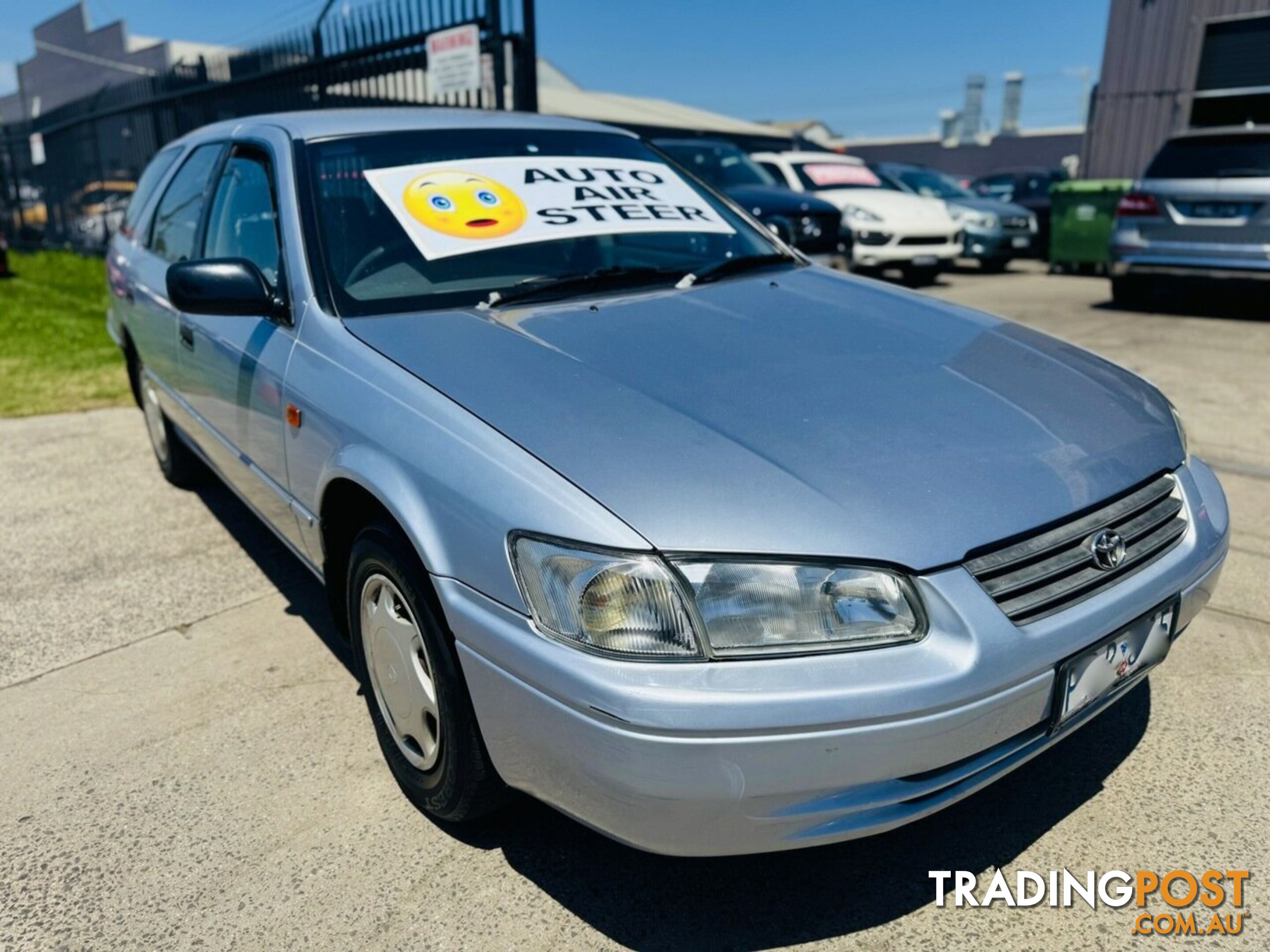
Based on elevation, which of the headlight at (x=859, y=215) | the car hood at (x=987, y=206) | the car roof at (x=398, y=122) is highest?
the car roof at (x=398, y=122)

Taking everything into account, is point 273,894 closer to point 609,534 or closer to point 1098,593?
point 609,534

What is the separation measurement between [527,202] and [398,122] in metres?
0.57

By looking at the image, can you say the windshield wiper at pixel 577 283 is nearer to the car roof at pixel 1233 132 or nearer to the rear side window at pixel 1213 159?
the rear side window at pixel 1213 159

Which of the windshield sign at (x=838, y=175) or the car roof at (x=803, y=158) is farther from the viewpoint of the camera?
the car roof at (x=803, y=158)

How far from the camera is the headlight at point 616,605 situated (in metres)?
1.68

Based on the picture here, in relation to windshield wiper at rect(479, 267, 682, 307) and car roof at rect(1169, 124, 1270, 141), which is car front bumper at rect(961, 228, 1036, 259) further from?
windshield wiper at rect(479, 267, 682, 307)

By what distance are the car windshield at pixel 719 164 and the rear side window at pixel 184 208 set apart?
23.3 feet

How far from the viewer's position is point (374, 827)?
2293mm

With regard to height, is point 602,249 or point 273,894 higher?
point 602,249

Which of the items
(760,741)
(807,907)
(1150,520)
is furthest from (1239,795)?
(760,741)

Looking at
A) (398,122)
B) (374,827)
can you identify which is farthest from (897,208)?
(374,827)

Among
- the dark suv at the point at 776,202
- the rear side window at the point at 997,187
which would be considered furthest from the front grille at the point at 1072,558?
the rear side window at the point at 997,187

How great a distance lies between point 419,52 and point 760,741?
7835 mm

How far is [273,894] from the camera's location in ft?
6.86
